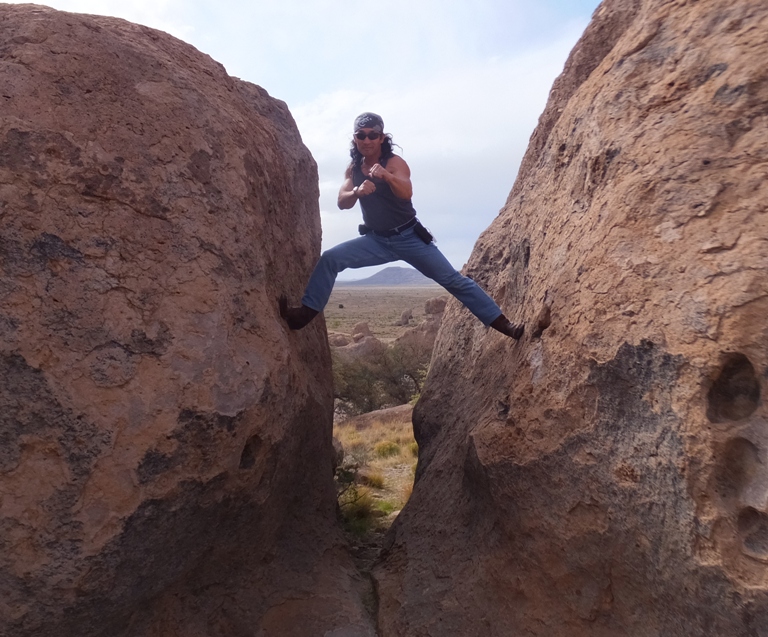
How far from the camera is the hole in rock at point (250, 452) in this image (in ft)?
11.4

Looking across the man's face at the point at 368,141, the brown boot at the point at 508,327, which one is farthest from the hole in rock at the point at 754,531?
the man's face at the point at 368,141

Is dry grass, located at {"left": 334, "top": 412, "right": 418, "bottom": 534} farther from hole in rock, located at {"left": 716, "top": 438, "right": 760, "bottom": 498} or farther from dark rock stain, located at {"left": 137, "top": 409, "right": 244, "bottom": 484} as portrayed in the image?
hole in rock, located at {"left": 716, "top": 438, "right": 760, "bottom": 498}

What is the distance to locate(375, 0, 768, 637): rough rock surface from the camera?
265cm

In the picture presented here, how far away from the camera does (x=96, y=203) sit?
313 centimetres

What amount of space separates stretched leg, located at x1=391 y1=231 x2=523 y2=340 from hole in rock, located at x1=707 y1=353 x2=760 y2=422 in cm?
171

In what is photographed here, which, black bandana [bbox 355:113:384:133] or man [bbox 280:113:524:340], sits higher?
black bandana [bbox 355:113:384:133]

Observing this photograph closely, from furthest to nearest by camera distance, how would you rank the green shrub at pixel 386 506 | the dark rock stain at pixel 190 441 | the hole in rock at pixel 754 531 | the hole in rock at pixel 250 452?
the green shrub at pixel 386 506 → the hole in rock at pixel 250 452 → the dark rock stain at pixel 190 441 → the hole in rock at pixel 754 531

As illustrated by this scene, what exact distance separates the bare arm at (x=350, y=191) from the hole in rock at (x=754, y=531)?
254 cm

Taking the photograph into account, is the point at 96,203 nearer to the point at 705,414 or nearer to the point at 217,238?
the point at 217,238

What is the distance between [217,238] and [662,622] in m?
2.80

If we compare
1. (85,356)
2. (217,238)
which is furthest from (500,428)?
(85,356)

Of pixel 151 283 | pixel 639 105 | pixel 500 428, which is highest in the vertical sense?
pixel 639 105

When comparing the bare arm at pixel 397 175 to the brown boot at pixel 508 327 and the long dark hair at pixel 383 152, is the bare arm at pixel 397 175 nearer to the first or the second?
the long dark hair at pixel 383 152

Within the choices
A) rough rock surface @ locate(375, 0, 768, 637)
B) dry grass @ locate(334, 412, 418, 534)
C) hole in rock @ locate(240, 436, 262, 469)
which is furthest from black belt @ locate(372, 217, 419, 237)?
dry grass @ locate(334, 412, 418, 534)
